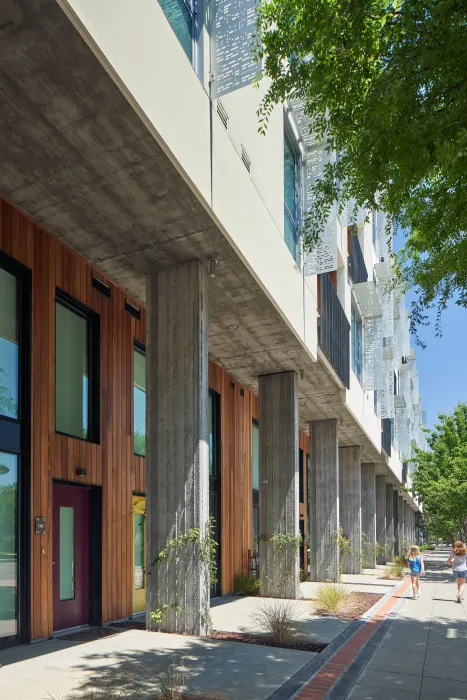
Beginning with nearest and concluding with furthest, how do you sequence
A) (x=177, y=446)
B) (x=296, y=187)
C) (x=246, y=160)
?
(x=177, y=446) → (x=246, y=160) → (x=296, y=187)

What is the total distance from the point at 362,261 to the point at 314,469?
28.9 ft

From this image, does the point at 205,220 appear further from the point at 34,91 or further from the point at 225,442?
the point at 225,442

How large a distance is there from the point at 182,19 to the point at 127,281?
4.50 m

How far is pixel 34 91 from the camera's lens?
691 cm

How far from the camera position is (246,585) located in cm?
1755

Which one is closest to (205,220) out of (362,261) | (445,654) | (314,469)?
(445,654)

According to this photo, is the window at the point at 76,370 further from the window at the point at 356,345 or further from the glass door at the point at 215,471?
the window at the point at 356,345

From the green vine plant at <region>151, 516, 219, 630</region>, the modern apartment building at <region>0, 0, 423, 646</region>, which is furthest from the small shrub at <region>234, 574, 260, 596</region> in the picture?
the green vine plant at <region>151, 516, 219, 630</region>

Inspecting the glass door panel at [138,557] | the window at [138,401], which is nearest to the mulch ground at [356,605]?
the glass door panel at [138,557]

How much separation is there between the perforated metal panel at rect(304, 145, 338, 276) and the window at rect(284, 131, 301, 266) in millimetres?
356

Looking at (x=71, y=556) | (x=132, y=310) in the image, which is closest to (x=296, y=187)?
(x=132, y=310)

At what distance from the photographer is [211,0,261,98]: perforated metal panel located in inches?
387

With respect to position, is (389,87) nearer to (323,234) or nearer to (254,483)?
(323,234)

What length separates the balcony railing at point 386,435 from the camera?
107 feet
